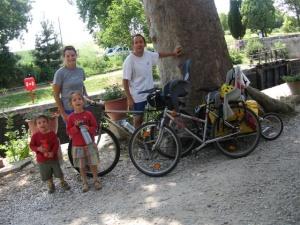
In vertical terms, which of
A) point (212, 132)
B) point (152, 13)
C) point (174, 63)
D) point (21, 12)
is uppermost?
point (21, 12)

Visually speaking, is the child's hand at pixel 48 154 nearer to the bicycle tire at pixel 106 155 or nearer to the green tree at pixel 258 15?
the bicycle tire at pixel 106 155

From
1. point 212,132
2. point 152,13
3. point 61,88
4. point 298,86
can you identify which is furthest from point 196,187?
point 298,86

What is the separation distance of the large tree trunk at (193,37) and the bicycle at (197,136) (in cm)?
70

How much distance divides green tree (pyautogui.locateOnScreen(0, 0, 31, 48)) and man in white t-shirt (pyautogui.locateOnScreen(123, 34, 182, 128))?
29.8 meters

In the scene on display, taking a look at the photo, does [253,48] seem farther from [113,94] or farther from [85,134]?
[85,134]

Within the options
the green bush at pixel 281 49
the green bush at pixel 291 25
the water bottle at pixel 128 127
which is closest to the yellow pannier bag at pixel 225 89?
the water bottle at pixel 128 127

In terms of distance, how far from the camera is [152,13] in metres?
7.25

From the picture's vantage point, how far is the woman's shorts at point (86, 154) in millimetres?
5805

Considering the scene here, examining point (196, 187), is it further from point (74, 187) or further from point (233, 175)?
point (74, 187)

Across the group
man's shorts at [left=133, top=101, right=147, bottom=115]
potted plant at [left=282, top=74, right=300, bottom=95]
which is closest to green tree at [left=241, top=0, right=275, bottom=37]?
potted plant at [left=282, top=74, right=300, bottom=95]

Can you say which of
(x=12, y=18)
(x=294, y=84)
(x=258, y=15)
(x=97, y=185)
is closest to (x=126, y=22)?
(x=12, y=18)

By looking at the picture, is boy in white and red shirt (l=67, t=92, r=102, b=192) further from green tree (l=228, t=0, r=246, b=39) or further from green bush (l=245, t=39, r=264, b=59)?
green tree (l=228, t=0, r=246, b=39)

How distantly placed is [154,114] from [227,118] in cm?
135

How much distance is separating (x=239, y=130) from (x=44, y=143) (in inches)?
100
